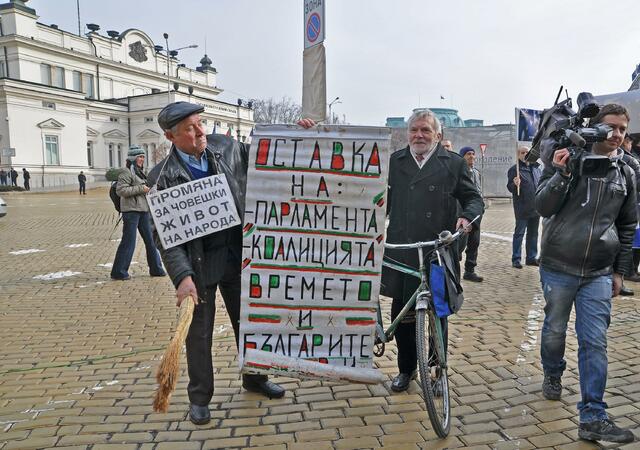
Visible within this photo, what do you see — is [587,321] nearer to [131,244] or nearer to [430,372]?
[430,372]

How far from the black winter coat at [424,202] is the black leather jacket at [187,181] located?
1158mm

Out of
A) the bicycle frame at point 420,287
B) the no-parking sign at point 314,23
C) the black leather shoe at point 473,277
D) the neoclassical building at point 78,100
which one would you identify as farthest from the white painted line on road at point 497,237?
the neoclassical building at point 78,100

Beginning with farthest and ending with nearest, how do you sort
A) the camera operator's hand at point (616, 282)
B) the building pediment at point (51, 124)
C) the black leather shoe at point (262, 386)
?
1. the building pediment at point (51, 124)
2. the black leather shoe at point (262, 386)
3. the camera operator's hand at point (616, 282)

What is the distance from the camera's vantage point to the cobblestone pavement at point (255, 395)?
3409mm

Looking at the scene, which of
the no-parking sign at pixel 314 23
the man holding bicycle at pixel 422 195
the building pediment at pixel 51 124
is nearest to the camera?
the man holding bicycle at pixel 422 195

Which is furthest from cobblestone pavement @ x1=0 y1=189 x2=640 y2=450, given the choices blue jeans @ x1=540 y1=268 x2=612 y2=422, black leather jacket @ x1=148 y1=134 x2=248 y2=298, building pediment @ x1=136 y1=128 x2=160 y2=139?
building pediment @ x1=136 y1=128 x2=160 y2=139

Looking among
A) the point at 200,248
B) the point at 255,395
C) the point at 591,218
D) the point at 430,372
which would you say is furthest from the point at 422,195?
the point at 255,395

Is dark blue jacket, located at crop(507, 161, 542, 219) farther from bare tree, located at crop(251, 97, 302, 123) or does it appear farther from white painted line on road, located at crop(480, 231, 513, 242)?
bare tree, located at crop(251, 97, 302, 123)

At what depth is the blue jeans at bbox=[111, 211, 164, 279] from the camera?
8.04 metres

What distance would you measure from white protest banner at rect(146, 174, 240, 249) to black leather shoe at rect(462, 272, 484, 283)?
5387 mm

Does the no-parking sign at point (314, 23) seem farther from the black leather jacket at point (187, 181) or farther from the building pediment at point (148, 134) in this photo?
the building pediment at point (148, 134)

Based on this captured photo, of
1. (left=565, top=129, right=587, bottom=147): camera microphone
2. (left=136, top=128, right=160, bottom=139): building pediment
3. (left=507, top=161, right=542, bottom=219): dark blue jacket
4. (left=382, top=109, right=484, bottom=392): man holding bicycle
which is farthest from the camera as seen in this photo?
(left=136, top=128, right=160, bottom=139): building pediment

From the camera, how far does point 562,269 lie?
347 cm

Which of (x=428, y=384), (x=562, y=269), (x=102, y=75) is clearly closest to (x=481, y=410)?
(x=428, y=384)
